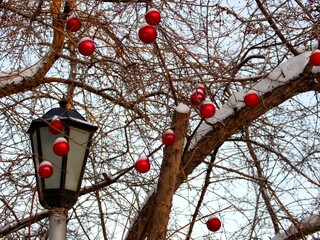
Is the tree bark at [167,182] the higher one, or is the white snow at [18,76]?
the white snow at [18,76]

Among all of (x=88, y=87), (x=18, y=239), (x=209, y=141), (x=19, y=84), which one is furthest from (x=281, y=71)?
(x=18, y=239)

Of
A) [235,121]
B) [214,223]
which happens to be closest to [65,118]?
[214,223]

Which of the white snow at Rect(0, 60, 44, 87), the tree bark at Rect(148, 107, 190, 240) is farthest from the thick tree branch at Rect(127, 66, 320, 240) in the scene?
the white snow at Rect(0, 60, 44, 87)

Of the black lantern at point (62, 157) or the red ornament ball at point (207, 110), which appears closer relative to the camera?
the black lantern at point (62, 157)

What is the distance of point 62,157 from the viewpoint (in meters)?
3.14

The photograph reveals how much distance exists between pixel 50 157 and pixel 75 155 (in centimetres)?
14

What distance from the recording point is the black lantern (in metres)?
3.08

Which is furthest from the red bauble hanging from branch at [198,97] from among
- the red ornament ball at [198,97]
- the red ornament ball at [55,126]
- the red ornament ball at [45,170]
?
the red ornament ball at [45,170]

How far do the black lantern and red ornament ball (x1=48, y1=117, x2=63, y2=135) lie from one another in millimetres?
13

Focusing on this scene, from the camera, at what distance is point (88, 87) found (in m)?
4.93

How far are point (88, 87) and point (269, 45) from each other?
1596 millimetres

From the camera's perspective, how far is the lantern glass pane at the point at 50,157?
3094 mm

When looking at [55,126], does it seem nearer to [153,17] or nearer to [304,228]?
[153,17]

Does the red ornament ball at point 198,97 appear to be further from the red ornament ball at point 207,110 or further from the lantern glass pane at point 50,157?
the lantern glass pane at point 50,157
